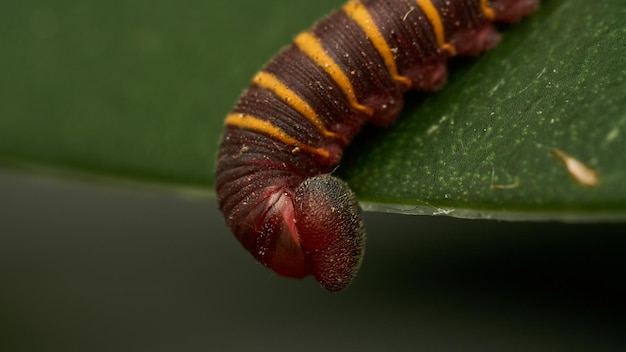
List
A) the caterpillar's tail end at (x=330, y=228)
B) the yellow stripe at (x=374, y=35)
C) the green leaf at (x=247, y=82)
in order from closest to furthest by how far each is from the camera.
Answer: the green leaf at (x=247, y=82)
the caterpillar's tail end at (x=330, y=228)
the yellow stripe at (x=374, y=35)

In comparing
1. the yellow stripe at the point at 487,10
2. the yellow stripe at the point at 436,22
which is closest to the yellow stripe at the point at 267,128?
the yellow stripe at the point at 436,22

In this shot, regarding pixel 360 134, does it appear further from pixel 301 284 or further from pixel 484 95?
pixel 301 284

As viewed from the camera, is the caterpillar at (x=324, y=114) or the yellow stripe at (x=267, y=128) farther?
the yellow stripe at (x=267, y=128)

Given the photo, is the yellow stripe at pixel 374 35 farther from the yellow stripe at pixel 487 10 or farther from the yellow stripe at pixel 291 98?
the yellow stripe at pixel 487 10

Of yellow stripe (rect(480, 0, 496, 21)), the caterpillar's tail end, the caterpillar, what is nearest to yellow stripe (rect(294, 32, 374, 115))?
the caterpillar

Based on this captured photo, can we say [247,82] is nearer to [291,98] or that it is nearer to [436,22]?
[291,98]

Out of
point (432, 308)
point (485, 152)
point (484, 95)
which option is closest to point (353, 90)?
point (484, 95)

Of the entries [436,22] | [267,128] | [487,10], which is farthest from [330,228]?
[487,10]
